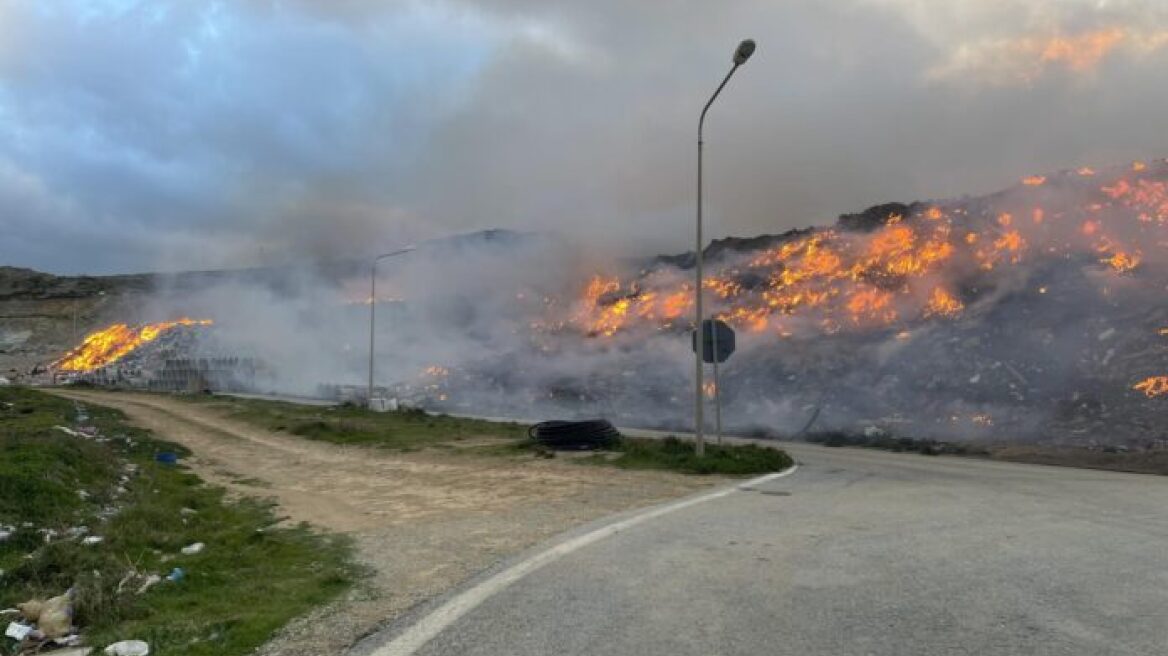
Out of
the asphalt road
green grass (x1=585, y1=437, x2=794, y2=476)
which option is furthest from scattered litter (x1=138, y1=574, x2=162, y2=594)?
green grass (x1=585, y1=437, x2=794, y2=476)

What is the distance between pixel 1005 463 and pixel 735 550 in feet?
50.3

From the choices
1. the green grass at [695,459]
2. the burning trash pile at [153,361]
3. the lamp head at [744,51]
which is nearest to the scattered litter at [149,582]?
the green grass at [695,459]

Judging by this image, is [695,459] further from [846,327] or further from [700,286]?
[846,327]

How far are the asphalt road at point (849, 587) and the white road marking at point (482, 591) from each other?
9 cm

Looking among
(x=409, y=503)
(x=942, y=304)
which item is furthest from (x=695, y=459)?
(x=942, y=304)

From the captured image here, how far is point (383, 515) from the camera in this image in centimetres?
1098

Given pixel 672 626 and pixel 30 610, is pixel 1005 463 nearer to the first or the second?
pixel 672 626

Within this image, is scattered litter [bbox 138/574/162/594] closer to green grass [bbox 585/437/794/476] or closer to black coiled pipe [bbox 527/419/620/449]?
green grass [bbox 585/437/794/476]

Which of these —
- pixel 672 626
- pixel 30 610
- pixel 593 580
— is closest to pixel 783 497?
pixel 593 580

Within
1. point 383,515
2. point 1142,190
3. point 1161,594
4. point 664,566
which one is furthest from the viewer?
point 1142,190

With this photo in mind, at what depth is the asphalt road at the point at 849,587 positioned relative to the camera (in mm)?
4695

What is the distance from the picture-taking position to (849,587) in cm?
598

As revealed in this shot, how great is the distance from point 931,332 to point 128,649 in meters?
34.1

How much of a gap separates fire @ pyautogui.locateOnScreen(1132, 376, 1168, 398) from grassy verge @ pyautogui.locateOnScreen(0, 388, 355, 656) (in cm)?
2535
